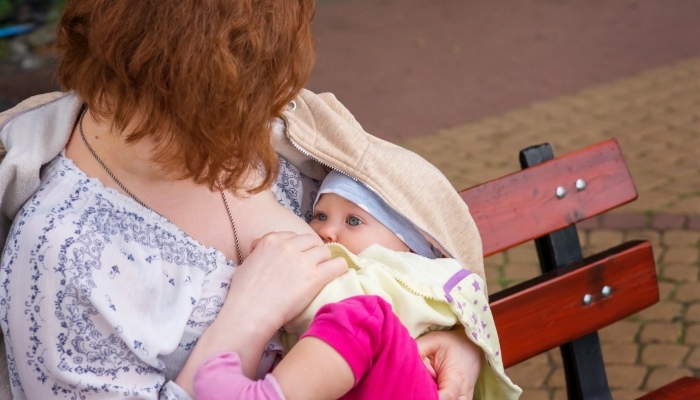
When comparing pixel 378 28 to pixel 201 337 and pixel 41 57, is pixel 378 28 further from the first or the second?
pixel 201 337

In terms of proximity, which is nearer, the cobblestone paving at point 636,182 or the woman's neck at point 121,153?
the woman's neck at point 121,153

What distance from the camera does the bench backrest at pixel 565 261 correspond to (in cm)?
245

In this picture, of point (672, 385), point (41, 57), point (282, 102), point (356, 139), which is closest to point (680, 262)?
point (672, 385)

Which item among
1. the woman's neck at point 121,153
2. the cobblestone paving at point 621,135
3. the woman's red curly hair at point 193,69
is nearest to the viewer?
the woman's red curly hair at point 193,69

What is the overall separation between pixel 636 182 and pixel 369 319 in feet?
13.0

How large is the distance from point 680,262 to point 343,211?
284 cm

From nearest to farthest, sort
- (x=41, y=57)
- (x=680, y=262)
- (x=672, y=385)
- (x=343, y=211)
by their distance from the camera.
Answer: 1. (x=343, y=211)
2. (x=672, y=385)
3. (x=680, y=262)
4. (x=41, y=57)

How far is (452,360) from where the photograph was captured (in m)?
1.91

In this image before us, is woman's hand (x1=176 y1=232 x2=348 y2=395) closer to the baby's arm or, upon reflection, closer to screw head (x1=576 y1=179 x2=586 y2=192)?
the baby's arm

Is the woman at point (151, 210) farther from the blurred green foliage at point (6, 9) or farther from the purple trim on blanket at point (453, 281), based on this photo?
the blurred green foliage at point (6, 9)

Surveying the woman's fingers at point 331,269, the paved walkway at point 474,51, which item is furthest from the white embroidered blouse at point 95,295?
the paved walkway at point 474,51

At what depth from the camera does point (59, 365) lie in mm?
1575

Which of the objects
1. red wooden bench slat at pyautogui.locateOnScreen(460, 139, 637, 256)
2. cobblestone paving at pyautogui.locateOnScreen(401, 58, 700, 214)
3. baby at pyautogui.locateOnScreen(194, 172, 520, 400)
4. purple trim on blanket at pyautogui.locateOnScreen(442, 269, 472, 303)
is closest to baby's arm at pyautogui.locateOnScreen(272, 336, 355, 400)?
baby at pyautogui.locateOnScreen(194, 172, 520, 400)

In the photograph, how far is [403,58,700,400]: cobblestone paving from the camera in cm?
377
